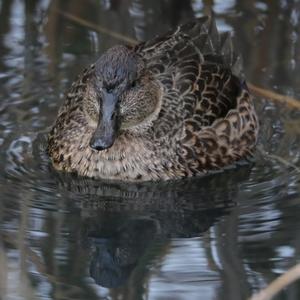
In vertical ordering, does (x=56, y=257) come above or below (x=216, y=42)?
below

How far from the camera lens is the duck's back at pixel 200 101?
7.79 metres

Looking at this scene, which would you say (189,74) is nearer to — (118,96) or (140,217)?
(118,96)

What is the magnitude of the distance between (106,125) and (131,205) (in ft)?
1.73

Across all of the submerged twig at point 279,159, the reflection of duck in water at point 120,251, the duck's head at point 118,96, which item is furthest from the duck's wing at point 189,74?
the reflection of duck in water at point 120,251

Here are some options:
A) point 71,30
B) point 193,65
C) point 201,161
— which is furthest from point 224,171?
point 71,30

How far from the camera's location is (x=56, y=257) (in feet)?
21.3

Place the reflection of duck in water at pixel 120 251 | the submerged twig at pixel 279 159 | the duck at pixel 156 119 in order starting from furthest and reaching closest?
the submerged twig at pixel 279 159, the duck at pixel 156 119, the reflection of duck in water at pixel 120 251

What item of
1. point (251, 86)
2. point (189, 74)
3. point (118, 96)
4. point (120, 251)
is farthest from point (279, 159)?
point (120, 251)

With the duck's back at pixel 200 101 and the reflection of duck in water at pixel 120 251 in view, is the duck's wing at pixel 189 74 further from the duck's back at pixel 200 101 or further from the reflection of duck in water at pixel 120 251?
the reflection of duck in water at pixel 120 251

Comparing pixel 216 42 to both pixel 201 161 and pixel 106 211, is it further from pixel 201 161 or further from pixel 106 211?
pixel 106 211

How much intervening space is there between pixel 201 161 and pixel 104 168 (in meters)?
0.63

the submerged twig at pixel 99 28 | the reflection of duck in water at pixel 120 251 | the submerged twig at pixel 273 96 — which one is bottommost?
the reflection of duck in water at pixel 120 251

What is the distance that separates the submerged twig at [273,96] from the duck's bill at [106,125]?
1.86m

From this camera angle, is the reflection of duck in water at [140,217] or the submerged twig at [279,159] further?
the submerged twig at [279,159]
